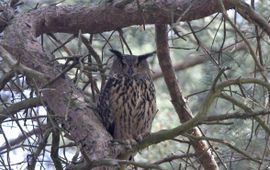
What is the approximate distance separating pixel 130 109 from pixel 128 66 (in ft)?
0.97

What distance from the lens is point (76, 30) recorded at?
9.74 ft

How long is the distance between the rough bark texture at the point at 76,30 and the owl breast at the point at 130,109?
17cm

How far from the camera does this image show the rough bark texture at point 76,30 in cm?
256

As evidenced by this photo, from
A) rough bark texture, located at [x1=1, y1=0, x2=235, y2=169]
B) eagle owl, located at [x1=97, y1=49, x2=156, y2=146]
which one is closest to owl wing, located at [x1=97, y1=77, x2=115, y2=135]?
eagle owl, located at [x1=97, y1=49, x2=156, y2=146]

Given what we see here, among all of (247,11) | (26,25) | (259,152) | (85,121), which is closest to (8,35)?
(26,25)

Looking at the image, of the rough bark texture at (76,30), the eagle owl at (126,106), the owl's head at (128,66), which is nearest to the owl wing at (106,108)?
the eagle owl at (126,106)

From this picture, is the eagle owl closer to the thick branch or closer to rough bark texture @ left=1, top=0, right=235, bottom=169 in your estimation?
rough bark texture @ left=1, top=0, right=235, bottom=169

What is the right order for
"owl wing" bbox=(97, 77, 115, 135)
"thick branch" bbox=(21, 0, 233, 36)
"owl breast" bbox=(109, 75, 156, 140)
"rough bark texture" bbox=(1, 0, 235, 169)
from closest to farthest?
"rough bark texture" bbox=(1, 0, 235, 169)
"thick branch" bbox=(21, 0, 233, 36)
"owl wing" bbox=(97, 77, 115, 135)
"owl breast" bbox=(109, 75, 156, 140)

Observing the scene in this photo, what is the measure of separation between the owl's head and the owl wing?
148 mm

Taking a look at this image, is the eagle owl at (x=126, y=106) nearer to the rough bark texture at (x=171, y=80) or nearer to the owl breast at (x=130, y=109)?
the owl breast at (x=130, y=109)

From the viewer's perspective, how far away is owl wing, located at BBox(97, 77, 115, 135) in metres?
3.02

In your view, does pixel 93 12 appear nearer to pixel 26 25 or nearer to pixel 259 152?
pixel 26 25

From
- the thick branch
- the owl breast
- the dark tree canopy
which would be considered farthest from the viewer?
the owl breast

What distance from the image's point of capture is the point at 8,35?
9.48ft
